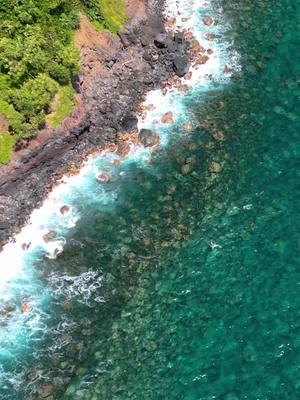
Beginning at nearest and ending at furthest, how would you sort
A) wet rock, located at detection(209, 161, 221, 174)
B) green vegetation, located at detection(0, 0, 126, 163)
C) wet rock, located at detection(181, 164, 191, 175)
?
green vegetation, located at detection(0, 0, 126, 163) → wet rock, located at detection(209, 161, 221, 174) → wet rock, located at detection(181, 164, 191, 175)

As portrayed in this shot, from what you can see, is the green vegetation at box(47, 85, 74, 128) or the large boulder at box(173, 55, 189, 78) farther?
the large boulder at box(173, 55, 189, 78)

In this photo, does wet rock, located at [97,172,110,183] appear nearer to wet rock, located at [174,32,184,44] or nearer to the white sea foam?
the white sea foam

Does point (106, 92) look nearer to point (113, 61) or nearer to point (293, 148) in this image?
point (113, 61)

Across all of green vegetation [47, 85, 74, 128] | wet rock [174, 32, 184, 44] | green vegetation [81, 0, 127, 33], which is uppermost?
green vegetation [81, 0, 127, 33]

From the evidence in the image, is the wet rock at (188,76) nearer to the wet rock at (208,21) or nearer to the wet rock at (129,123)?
the wet rock at (129,123)

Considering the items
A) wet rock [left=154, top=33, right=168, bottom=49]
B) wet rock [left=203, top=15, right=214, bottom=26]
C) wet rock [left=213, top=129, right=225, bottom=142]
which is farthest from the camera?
wet rock [left=203, top=15, right=214, bottom=26]

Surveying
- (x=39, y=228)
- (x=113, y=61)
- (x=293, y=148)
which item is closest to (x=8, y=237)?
(x=39, y=228)

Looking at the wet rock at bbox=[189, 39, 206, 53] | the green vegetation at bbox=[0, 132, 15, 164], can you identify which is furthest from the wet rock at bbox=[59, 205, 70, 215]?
the wet rock at bbox=[189, 39, 206, 53]

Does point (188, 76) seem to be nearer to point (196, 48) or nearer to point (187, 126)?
point (196, 48)
